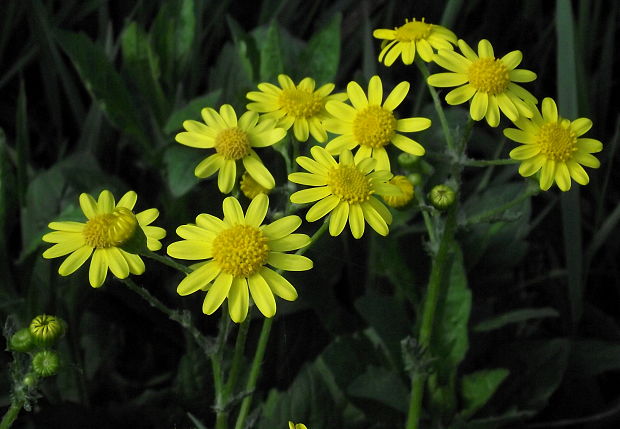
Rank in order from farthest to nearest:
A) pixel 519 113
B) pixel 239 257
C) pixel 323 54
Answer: pixel 323 54
pixel 519 113
pixel 239 257

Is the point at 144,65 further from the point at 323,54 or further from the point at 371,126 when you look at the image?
the point at 371,126

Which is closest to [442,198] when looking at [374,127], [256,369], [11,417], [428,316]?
[374,127]

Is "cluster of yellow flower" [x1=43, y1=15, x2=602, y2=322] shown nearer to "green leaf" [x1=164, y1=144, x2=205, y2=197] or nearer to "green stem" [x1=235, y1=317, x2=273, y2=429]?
"green stem" [x1=235, y1=317, x2=273, y2=429]

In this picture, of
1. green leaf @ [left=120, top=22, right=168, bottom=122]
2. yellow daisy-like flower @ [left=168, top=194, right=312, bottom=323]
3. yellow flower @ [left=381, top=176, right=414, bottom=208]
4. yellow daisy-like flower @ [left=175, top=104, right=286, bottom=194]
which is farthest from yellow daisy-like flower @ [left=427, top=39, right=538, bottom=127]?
green leaf @ [left=120, top=22, right=168, bottom=122]

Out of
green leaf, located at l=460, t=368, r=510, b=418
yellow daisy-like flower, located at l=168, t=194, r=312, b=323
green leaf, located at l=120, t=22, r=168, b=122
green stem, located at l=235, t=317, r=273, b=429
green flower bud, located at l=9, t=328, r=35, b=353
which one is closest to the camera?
yellow daisy-like flower, located at l=168, t=194, r=312, b=323

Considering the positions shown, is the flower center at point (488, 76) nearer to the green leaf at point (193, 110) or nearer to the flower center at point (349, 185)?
the flower center at point (349, 185)
